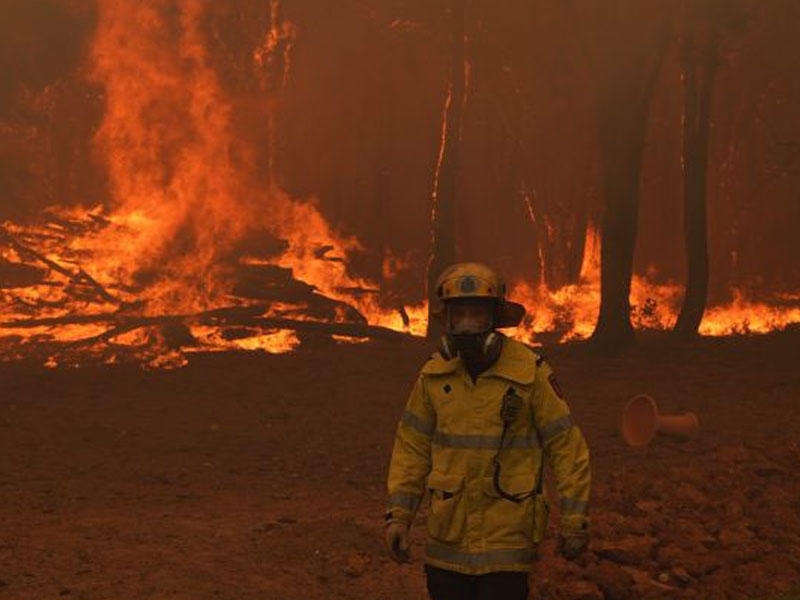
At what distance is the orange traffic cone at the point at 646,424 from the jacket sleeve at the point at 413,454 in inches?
311

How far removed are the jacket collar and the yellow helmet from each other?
0.36ft

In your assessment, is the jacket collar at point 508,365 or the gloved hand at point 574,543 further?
the jacket collar at point 508,365

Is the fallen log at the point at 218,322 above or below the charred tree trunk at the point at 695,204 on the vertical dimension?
below

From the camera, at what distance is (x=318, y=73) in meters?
25.3

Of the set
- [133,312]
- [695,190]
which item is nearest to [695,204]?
[695,190]

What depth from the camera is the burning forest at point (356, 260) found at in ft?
28.0

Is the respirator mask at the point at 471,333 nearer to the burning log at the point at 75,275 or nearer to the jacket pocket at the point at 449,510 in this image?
the jacket pocket at the point at 449,510

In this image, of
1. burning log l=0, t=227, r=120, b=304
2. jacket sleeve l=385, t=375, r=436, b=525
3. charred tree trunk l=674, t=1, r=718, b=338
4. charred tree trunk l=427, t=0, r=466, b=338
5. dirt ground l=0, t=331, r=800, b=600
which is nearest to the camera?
jacket sleeve l=385, t=375, r=436, b=525

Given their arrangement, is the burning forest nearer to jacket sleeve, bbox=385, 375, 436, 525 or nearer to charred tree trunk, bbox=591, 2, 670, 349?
charred tree trunk, bbox=591, 2, 670, 349

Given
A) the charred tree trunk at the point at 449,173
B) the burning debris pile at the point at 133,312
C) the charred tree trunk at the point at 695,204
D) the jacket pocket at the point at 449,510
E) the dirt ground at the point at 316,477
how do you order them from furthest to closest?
the charred tree trunk at the point at 695,204
the charred tree trunk at the point at 449,173
the burning debris pile at the point at 133,312
the dirt ground at the point at 316,477
the jacket pocket at the point at 449,510

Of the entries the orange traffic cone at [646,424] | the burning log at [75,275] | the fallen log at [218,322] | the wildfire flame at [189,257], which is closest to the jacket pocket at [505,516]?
the orange traffic cone at [646,424]

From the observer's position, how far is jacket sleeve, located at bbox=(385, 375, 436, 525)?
4.37 meters

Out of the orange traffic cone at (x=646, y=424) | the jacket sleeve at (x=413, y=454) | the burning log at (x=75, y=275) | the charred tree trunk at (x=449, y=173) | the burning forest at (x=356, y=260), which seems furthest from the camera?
the burning log at (x=75, y=275)

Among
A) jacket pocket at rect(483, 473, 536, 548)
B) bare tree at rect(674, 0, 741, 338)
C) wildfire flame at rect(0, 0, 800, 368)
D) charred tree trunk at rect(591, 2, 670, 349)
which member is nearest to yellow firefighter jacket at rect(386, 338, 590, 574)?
jacket pocket at rect(483, 473, 536, 548)
